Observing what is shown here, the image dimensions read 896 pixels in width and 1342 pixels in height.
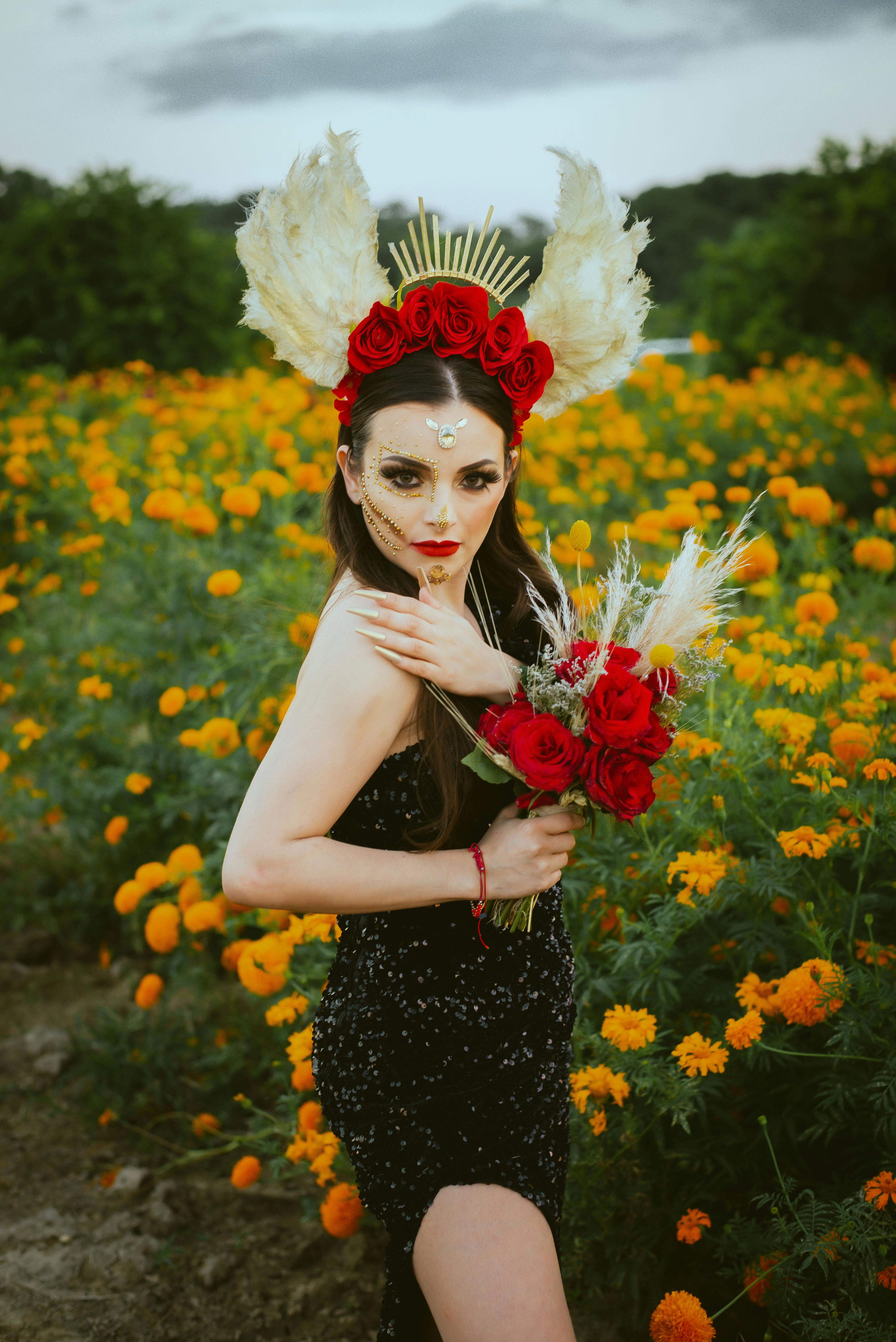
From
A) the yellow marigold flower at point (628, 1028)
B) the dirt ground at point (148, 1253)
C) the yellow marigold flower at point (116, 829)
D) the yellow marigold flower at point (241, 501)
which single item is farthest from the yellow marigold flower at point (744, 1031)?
the yellow marigold flower at point (241, 501)

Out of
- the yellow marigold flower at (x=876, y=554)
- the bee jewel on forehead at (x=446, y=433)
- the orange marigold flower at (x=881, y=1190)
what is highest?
the bee jewel on forehead at (x=446, y=433)

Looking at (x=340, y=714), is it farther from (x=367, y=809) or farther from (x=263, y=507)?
(x=263, y=507)

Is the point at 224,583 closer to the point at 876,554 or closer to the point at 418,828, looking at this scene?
the point at 418,828

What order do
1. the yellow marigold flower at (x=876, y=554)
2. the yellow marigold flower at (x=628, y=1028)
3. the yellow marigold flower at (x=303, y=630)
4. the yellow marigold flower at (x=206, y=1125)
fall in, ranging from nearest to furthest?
the yellow marigold flower at (x=628, y=1028), the yellow marigold flower at (x=206, y=1125), the yellow marigold flower at (x=303, y=630), the yellow marigold flower at (x=876, y=554)

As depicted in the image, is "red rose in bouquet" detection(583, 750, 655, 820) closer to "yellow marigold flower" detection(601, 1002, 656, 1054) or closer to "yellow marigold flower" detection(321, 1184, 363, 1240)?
"yellow marigold flower" detection(601, 1002, 656, 1054)

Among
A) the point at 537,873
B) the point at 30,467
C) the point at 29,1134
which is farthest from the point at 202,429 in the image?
the point at 537,873

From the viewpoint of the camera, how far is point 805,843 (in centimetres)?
172

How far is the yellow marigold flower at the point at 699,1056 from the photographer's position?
1633mm

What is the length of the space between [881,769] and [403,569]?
0.97 m

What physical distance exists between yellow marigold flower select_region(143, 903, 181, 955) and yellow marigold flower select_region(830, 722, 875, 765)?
1.69 meters

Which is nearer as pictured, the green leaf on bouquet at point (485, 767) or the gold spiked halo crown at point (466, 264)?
the green leaf on bouquet at point (485, 767)

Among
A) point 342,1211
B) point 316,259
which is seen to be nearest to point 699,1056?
point 342,1211

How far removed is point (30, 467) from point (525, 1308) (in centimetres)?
479

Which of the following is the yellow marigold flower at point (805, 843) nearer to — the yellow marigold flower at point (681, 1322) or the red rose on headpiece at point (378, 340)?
the yellow marigold flower at point (681, 1322)
